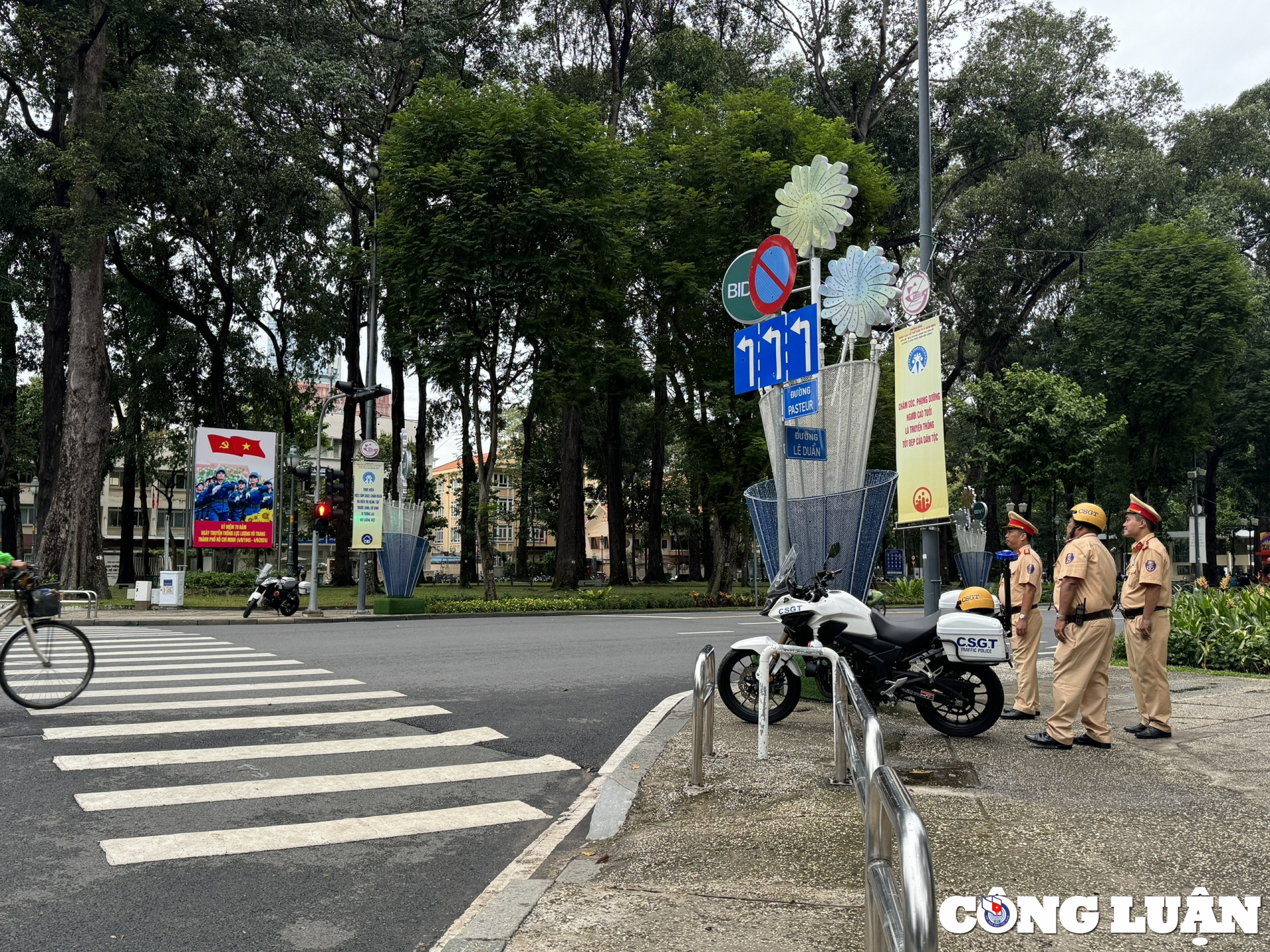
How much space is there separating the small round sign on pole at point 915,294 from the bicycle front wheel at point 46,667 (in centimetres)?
861

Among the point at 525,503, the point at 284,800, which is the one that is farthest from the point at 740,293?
the point at 525,503

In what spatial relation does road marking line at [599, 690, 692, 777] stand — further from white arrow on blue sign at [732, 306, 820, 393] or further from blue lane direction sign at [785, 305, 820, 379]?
blue lane direction sign at [785, 305, 820, 379]

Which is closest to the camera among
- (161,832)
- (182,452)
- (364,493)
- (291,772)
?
(161,832)

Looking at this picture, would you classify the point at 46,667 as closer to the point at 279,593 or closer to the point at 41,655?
the point at 41,655

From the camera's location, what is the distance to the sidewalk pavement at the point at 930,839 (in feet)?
12.6

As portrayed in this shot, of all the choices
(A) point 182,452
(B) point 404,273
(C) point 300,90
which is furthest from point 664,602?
(A) point 182,452

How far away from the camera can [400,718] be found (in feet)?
28.9

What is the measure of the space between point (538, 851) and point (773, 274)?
18.4 ft

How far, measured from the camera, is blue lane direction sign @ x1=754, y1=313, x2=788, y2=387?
8.55 metres

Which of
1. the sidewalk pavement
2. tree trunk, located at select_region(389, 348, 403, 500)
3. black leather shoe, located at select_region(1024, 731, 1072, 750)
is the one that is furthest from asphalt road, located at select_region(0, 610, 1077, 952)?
tree trunk, located at select_region(389, 348, 403, 500)

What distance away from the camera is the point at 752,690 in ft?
27.8

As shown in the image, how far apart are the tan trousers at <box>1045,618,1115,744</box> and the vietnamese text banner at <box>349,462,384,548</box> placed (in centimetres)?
2025

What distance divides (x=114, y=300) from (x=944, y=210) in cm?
3209

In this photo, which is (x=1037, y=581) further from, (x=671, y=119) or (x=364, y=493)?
(x=671, y=119)
